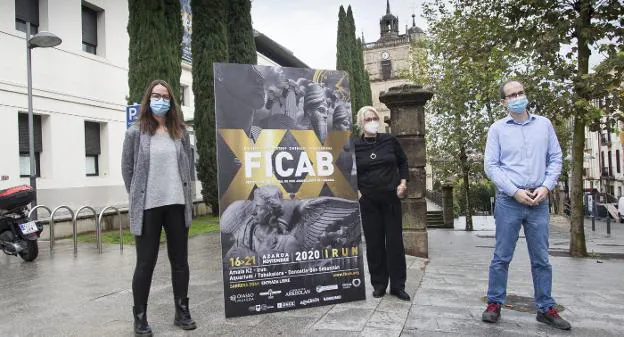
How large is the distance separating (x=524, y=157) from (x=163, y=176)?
2.81 meters

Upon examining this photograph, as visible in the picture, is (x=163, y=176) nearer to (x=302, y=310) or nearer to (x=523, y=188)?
(x=302, y=310)

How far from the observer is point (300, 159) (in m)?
4.48

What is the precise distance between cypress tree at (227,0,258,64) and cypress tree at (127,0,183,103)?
6.88 meters

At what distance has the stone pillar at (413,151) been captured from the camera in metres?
8.25

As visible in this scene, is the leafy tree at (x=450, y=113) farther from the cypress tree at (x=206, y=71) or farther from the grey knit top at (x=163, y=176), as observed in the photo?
the grey knit top at (x=163, y=176)

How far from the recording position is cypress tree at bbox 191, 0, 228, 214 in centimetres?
1728

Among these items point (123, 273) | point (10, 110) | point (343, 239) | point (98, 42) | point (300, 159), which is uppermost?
point (98, 42)

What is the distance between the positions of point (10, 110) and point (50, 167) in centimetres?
210

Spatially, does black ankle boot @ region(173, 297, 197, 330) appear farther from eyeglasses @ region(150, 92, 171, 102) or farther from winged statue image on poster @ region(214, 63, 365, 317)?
eyeglasses @ region(150, 92, 171, 102)

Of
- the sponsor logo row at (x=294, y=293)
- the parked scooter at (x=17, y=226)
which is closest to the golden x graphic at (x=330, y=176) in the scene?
the sponsor logo row at (x=294, y=293)

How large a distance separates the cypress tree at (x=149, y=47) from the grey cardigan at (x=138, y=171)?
27.1ft

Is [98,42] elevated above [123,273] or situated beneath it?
elevated above

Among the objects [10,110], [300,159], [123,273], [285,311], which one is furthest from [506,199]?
[10,110]

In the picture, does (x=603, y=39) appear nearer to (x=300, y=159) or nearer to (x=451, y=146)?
(x=300, y=159)
